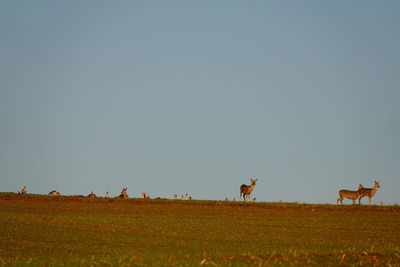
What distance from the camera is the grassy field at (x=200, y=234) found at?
19062mm

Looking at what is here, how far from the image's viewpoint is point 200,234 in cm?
3225

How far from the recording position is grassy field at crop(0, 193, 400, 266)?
19062mm

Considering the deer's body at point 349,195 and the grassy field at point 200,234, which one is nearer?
the grassy field at point 200,234

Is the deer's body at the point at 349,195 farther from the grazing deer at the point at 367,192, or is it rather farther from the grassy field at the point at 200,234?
the grassy field at the point at 200,234

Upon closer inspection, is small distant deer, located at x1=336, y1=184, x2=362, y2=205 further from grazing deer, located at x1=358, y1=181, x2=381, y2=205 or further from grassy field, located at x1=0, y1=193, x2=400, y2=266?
grassy field, located at x1=0, y1=193, x2=400, y2=266

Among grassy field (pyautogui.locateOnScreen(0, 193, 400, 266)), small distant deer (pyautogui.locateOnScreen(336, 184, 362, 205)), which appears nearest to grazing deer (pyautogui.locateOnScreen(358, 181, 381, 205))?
small distant deer (pyautogui.locateOnScreen(336, 184, 362, 205))

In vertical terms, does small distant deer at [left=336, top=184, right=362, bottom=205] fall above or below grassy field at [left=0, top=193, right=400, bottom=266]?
above

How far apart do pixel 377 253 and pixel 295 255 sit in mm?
3521

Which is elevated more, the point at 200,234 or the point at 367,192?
the point at 367,192

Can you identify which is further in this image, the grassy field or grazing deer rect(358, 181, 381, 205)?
grazing deer rect(358, 181, 381, 205)

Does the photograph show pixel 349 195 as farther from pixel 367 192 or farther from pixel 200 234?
pixel 200 234

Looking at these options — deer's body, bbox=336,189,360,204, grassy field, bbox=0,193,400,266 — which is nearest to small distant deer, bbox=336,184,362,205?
deer's body, bbox=336,189,360,204

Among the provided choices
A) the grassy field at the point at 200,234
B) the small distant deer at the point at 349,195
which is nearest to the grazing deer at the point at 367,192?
the small distant deer at the point at 349,195

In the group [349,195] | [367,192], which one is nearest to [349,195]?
[349,195]
